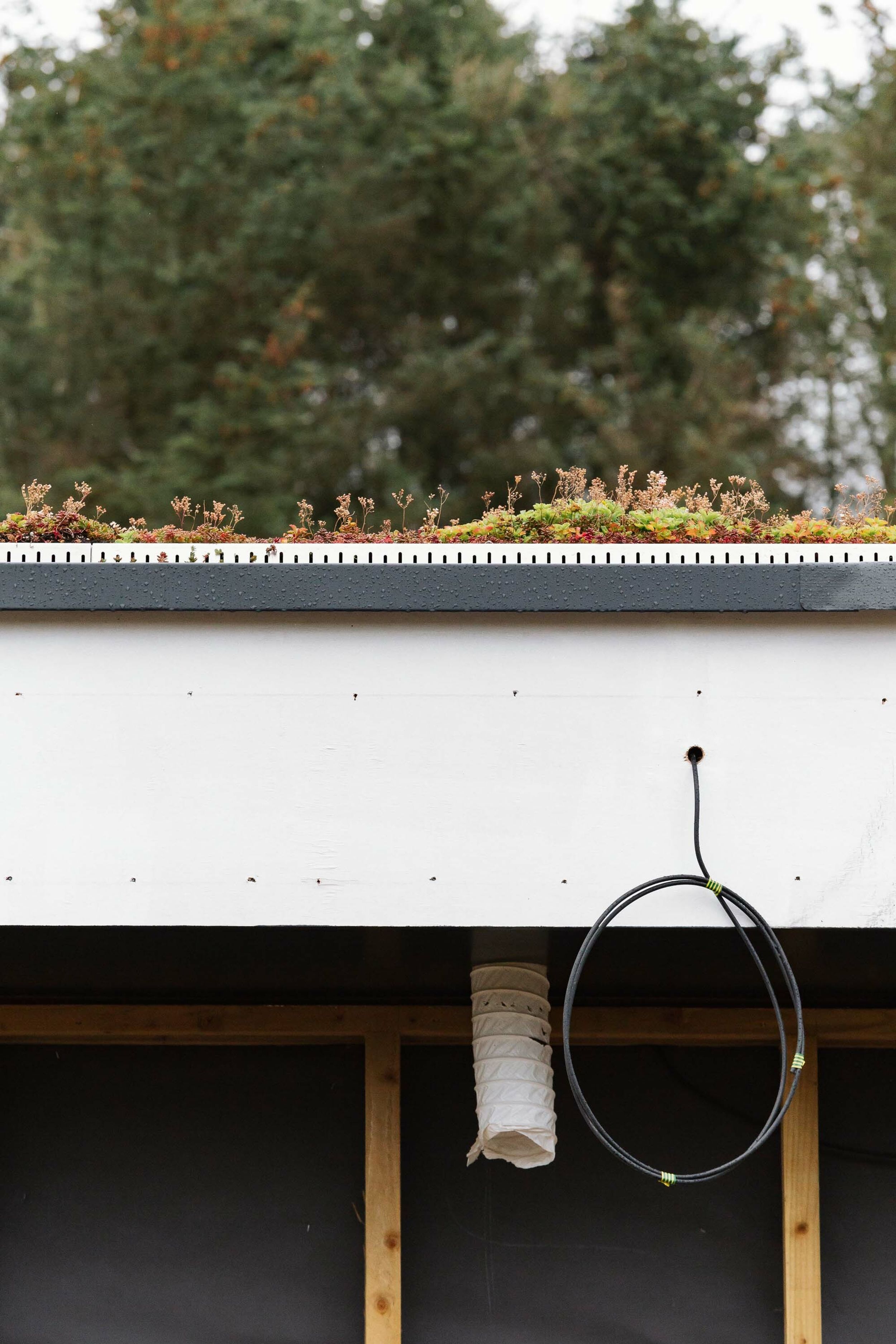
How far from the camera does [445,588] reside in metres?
2.65

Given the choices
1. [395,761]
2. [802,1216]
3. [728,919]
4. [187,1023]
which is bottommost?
[802,1216]

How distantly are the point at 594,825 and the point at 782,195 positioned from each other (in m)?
13.5

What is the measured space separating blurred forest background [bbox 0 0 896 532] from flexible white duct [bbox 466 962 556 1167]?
403 inches

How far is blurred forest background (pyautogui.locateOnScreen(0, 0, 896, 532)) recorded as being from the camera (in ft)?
45.0

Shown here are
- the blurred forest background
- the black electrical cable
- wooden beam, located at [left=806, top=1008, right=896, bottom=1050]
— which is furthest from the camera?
the blurred forest background

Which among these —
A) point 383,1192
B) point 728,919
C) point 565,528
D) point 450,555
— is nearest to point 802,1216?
point 383,1192

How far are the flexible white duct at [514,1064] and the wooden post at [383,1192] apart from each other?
1.34ft

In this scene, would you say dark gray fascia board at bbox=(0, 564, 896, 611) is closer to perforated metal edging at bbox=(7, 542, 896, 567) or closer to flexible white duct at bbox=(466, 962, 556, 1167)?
perforated metal edging at bbox=(7, 542, 896, 567)

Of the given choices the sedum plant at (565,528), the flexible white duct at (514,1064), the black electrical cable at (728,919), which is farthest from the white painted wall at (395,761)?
the flexible white duct at (514,1064)

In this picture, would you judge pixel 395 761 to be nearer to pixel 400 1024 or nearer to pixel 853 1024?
pixel 400 1024

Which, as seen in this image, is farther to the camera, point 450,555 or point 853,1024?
point 853,1024

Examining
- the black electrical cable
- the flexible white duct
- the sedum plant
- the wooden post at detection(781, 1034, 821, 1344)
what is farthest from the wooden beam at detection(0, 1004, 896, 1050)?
the sedum plant

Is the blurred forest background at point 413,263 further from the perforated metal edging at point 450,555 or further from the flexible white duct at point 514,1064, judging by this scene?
the perforated metal edging at point 450,555

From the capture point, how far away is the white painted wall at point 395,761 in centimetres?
270
